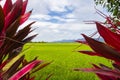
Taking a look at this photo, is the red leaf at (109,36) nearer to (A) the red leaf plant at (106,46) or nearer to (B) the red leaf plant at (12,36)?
(A) the red leaf plant at (106,46)

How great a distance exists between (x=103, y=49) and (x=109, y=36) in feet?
0.11

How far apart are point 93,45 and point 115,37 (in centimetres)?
6

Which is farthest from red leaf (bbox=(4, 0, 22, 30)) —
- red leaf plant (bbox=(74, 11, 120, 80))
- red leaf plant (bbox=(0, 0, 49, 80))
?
red leaf plant (bbox=(74, 11, 120, 80))

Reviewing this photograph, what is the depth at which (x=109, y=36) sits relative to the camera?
893 mm

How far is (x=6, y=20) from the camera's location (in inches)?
46.9

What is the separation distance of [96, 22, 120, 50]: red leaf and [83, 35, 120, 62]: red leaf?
12mm

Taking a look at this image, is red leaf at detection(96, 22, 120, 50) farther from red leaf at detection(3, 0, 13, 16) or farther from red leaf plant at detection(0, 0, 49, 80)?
red leaf at detection(3, 0, 13, 16)

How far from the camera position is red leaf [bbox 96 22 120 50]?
887mm

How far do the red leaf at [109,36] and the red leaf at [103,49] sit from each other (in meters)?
0.01

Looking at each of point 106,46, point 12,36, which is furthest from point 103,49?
point 12,36

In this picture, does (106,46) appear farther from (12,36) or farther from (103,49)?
(12,36)

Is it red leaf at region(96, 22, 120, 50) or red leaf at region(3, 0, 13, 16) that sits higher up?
red leaf at region(3, 0, 13, 16)

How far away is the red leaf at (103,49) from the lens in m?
0.89

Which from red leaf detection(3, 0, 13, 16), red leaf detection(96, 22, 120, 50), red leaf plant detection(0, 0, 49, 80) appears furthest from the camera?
red leaf detection(3, 0, 13, 16)
